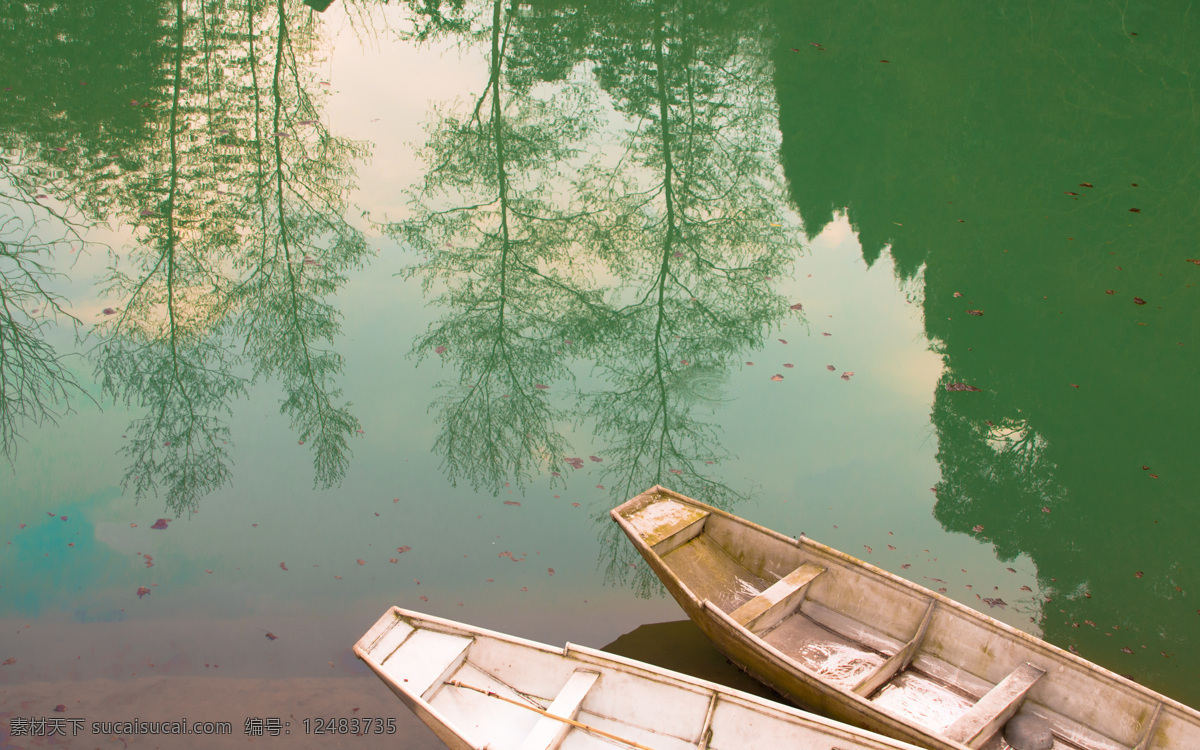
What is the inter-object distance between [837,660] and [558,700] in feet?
9.68

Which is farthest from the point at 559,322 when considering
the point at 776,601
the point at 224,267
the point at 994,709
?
the point at 994,709

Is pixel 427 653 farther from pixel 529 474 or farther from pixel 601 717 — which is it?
pixel 529 474

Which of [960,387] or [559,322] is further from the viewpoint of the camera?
[559,322]

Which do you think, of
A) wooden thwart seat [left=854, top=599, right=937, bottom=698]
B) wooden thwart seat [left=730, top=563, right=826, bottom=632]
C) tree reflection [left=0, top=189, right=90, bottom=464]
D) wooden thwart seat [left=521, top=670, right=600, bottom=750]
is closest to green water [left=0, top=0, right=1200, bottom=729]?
tree reflection [left=0, top=189, right=90, bottom=464]

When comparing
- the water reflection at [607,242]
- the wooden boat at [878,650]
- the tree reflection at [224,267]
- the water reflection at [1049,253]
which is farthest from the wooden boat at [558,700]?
the water reflection at [1049,253]

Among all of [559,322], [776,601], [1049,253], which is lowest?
[776,601]

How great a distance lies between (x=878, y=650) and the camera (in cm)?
779

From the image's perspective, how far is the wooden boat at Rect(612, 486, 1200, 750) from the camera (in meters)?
6.57

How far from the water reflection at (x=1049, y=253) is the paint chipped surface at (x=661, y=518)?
11.9 feet

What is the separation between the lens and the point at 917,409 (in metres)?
12.0

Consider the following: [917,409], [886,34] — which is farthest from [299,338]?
[886,34]

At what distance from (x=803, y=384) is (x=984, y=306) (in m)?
4.32

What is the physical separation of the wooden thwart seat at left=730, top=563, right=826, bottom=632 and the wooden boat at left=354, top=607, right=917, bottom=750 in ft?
3.91

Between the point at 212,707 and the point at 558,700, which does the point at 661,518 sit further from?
the point at 212,707
